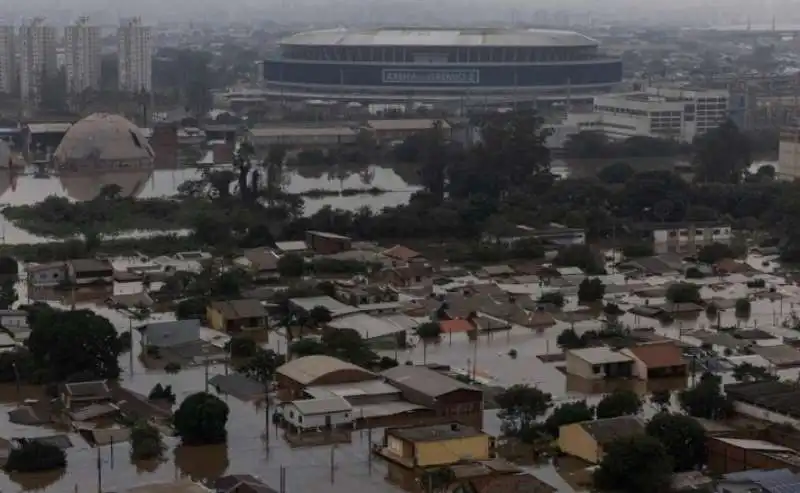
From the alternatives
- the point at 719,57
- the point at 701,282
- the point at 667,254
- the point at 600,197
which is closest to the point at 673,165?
the point at 600,197

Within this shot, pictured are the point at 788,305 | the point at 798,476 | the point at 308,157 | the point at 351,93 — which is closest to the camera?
the point at 798,476

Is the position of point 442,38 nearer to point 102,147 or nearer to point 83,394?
point 102,147

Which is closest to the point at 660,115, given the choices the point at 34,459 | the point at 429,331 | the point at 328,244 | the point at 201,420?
the point at 328,244

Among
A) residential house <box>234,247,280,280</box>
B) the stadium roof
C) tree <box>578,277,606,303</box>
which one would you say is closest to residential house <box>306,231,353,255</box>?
residential house <box>234,247,280,280</box>

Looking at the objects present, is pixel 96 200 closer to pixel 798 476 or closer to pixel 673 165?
pixel 673 165

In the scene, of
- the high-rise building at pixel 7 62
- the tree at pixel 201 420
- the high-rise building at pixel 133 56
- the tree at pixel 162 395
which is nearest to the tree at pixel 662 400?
the tree at pixel 201 420

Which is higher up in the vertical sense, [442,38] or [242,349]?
[442,38]
